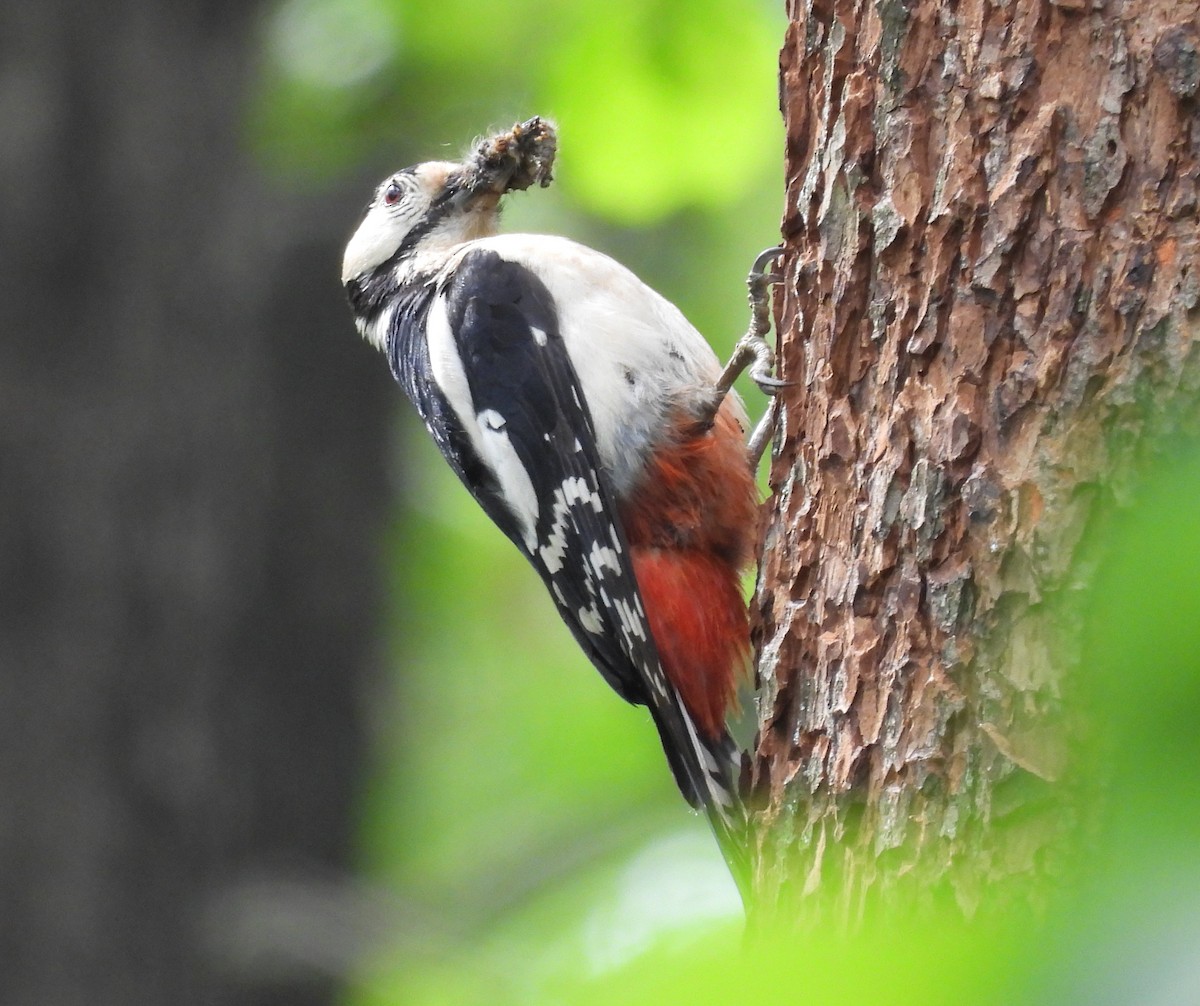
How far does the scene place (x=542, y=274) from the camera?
3.70 metres

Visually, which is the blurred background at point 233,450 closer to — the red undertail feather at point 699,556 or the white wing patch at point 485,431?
the white wing patch at point 485,431

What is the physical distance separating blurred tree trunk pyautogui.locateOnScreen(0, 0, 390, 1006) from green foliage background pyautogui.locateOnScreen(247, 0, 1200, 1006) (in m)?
0.23

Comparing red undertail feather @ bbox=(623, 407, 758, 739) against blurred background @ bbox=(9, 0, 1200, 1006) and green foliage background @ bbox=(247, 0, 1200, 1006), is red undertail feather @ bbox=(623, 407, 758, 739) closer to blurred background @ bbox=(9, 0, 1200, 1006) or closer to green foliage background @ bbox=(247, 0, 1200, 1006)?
green foliage background @ bbox=(247, 0, 1200, 1006)

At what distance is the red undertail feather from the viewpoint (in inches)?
129

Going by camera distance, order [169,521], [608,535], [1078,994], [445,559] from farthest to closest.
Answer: [445,559]
[169,521]
[608,535]
[1078,994]

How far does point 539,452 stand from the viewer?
3582 millimetres

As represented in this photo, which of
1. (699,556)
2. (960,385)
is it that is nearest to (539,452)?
(699,556)

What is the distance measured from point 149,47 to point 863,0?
255 cm

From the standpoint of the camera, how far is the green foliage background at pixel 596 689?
584 mm

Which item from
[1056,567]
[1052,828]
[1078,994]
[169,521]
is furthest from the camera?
[169,521]

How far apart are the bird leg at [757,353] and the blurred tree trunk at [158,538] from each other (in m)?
1.43

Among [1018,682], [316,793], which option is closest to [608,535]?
[316,793]

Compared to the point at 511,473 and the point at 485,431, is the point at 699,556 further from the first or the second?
the point at 485,431

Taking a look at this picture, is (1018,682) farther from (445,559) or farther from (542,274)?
(445,559)
